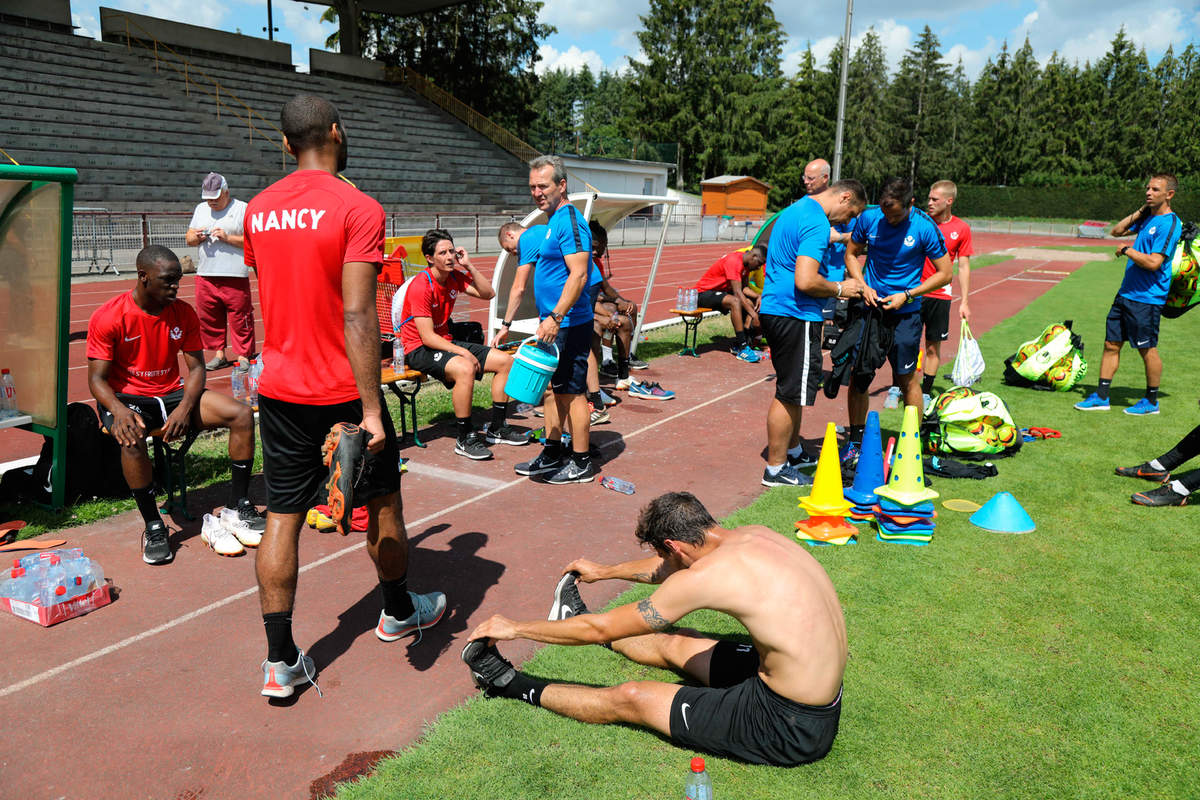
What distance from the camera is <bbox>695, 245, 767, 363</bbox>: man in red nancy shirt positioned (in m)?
10.8

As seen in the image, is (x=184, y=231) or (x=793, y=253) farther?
(x=184, y=231)

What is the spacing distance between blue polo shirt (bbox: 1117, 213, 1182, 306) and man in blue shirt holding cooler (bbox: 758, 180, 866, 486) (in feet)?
11.7

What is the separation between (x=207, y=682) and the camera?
3418 millimetres

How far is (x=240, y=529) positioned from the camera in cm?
477

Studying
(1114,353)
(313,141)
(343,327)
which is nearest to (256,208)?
(313,141)

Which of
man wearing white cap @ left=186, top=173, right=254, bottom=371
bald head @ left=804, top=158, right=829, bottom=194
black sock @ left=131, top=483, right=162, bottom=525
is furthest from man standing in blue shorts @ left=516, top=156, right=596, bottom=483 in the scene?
man wearing white cap @ left=186, top=173, right=254, bottom=371

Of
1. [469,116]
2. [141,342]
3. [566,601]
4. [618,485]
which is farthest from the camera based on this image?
[469,116]

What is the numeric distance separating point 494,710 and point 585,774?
1.73 feet

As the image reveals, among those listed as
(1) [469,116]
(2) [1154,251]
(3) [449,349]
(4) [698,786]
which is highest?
(1) [469,116]

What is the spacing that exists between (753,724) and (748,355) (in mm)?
8358

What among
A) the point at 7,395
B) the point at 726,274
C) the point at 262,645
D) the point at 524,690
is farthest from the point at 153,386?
the point at 726,274

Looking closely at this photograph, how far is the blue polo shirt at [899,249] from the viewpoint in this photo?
601cm

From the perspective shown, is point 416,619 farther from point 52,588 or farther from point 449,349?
point 449,349

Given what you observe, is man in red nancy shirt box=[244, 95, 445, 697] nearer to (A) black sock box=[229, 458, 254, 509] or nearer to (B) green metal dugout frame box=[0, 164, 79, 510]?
(A) black sock box=[229, 458, 254, 509]
